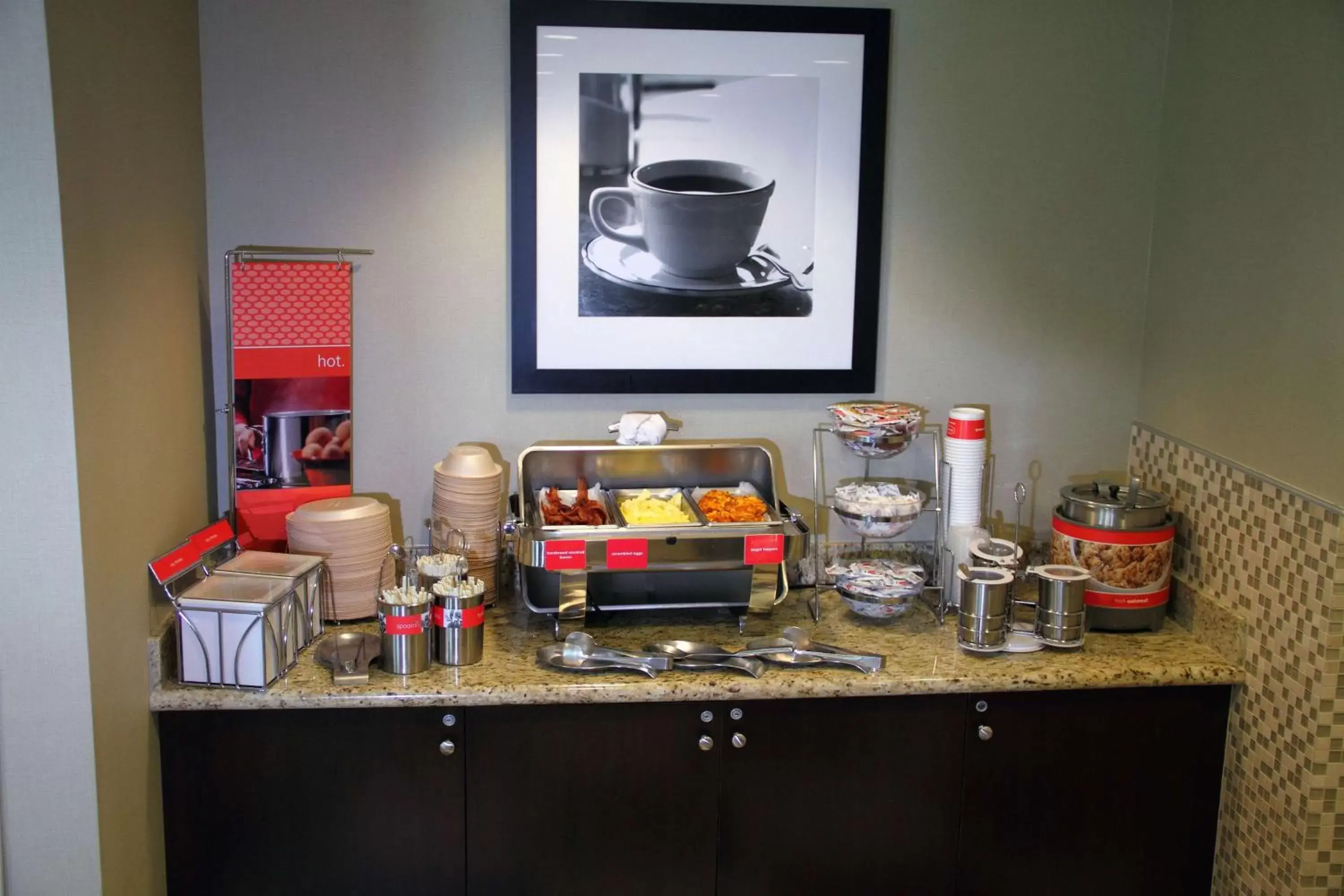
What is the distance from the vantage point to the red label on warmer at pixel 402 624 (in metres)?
2.15

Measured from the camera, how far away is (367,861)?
7.25ft

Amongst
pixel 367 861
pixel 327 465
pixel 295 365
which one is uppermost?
pixel 295 365

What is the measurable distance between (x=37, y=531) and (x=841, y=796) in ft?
4.83

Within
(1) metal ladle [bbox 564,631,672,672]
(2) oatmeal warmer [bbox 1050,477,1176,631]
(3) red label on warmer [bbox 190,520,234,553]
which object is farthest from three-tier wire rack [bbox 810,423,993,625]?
(3) red label on warmer [bbox 190,520,234,553]

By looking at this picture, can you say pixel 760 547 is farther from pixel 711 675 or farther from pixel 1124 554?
pixel 1124 554

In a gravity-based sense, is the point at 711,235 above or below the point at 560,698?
above

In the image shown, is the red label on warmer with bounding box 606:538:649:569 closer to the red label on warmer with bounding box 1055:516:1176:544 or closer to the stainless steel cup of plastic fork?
the stainless steel cup of plastic fork

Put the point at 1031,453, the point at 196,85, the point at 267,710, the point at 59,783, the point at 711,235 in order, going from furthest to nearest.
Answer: the point at 1031,453
the point at 711,235
the point at 196,85
the point at 267,710
the point at 59,783

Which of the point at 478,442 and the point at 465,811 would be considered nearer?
the point at 465,811

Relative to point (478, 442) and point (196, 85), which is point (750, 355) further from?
point (196, 85)

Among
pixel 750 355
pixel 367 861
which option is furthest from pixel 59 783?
pixel 750 355

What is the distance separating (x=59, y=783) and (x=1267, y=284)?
2252mm

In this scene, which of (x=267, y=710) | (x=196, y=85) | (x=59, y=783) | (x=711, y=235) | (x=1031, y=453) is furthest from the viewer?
(x=1031, y=453)

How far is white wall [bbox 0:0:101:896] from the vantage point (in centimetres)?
172
